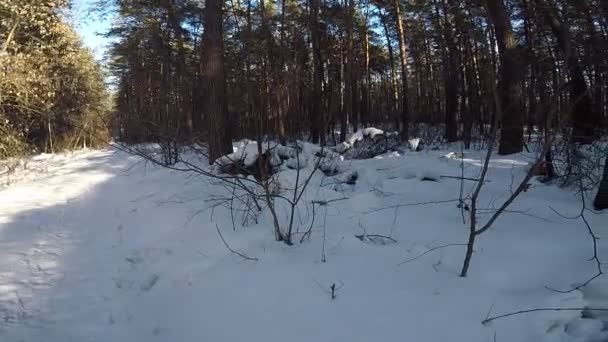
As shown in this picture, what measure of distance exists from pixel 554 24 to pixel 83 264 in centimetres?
746

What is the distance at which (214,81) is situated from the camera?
8023 mm

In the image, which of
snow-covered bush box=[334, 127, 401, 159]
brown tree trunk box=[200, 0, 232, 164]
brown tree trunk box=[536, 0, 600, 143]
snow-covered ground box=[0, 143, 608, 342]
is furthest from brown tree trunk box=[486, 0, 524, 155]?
brown tree trunk box=[200, 0, 232, 164]

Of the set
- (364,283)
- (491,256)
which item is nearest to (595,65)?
(491,256)

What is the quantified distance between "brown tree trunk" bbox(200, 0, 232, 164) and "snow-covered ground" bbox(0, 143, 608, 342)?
2.36 meters

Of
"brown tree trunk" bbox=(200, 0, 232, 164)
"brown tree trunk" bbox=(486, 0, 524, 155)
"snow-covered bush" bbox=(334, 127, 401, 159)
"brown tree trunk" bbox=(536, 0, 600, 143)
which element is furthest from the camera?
"snow-covered bush" bbox=(334, 127, 401, 159)

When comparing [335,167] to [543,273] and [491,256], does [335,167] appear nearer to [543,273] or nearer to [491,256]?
[491,256]

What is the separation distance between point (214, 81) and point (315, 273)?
18.0 ft

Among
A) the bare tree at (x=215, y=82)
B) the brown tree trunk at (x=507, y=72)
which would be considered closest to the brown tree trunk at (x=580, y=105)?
the brown tree trunk at (x=507, y=72)

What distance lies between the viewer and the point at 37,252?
4773mm

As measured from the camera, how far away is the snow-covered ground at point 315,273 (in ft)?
8.92

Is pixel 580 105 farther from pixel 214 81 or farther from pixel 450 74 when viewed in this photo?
pixel 450 74

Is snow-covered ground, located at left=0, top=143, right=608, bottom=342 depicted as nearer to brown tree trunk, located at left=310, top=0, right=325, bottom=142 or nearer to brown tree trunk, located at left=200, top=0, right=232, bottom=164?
brown tree trunk, located at left=200, top=0, right=232, bottom=164

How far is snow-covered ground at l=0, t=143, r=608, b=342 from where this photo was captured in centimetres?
272

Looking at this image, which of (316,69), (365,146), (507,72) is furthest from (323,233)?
(316,69)
